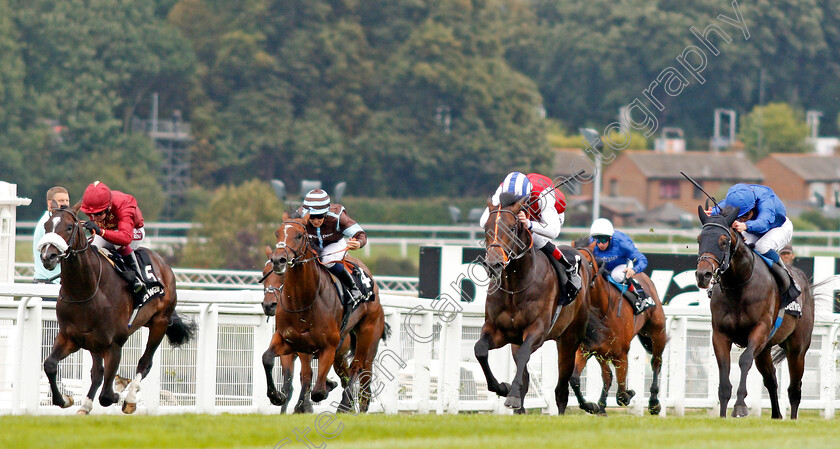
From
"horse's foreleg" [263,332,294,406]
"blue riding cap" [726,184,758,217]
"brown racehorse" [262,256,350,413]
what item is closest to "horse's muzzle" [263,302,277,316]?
"brown racehorse" [262,256,350,413]

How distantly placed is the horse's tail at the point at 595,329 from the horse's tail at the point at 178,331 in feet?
9.93

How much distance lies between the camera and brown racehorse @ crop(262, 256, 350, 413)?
8.95m

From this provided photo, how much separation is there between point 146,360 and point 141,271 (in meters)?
0.67

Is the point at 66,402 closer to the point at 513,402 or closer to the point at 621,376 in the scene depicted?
the point at 513,402

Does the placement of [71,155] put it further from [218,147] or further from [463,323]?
[463,323]

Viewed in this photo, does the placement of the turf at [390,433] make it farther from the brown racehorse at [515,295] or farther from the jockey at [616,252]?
the jockey at [616,252]

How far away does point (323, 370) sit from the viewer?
8922 mm

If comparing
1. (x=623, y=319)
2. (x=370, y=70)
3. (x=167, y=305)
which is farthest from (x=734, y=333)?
(x=370, y=70)

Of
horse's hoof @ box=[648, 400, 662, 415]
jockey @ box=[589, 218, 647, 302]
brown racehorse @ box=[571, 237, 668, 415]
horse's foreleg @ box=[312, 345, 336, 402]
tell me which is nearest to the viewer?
horse's foreleg @ box=[312, 345, 336, 402]

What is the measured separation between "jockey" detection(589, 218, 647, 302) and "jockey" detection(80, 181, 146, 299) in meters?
3.85

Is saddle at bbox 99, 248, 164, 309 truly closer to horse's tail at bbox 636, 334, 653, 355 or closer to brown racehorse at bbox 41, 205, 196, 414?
brown racehorse at bbox 41, 205, 196, 414

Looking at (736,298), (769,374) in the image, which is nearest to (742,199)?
(736,298)

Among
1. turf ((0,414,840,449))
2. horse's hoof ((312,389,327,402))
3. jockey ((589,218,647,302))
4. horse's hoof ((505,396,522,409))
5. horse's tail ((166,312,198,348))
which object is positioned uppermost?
jockey ((589,218,647,302))

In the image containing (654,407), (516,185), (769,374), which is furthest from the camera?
(654,407)
